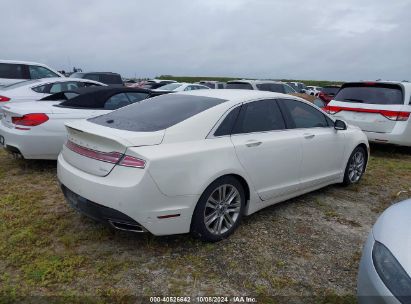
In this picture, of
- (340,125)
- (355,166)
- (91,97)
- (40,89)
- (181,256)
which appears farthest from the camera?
(40,89)

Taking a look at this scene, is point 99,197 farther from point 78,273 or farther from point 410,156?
point 410,156

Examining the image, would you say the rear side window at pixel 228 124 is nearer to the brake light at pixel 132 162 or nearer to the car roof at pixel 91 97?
the brake light at pixel 132 162

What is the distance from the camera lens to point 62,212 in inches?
163

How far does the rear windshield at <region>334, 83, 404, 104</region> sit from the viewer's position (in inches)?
288

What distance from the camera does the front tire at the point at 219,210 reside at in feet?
10.7

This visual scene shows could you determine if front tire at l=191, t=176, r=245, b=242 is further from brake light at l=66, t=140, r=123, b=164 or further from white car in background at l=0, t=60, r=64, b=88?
white car in background at l=0, t=60, r=64, b=88

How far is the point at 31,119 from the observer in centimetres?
515

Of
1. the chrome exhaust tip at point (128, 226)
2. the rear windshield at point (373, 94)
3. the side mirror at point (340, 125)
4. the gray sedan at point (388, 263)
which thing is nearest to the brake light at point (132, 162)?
the chrome exhaust tip at point (128, 226)

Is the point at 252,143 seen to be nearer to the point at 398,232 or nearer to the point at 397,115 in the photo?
the point at 398,232

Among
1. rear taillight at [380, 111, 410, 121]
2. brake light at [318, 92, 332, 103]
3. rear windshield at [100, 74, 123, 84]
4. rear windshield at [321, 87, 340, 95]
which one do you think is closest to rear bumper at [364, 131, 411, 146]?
rear taillight at [380, 111, 410, 121]

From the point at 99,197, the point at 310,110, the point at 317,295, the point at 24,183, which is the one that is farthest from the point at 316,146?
the point at 24,183

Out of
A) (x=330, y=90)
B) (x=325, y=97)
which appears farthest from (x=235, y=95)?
(x=330, y=90)

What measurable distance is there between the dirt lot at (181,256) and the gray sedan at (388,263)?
0.69 metres

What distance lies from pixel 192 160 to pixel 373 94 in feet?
18.9
